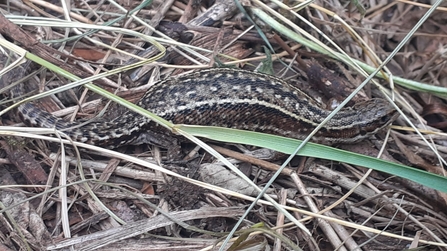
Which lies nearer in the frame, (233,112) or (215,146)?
(215,146)

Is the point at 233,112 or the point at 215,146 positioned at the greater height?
the point at 233,112

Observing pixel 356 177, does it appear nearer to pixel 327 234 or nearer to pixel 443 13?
pixel 327 234

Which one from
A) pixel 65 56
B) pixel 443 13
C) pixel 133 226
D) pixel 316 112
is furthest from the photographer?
pixel 443 13

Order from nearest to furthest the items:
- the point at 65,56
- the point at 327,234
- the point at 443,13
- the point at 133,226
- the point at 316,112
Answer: the point at 133,226
the point at 327,234
the point at 65,56
the point at 316,112
the point at 443,13

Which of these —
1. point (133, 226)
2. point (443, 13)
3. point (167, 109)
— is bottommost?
point (133, 226)

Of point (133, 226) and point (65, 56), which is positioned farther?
point (65, 56)

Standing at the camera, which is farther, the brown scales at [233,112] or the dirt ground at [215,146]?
the brown scales at [233,112]

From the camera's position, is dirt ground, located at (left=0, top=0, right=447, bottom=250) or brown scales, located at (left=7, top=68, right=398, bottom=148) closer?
dirt ground, located at (left=0, top=0, right=447, bottom=250)

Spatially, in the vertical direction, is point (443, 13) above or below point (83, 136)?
above

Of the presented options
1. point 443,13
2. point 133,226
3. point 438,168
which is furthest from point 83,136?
point 443,13
